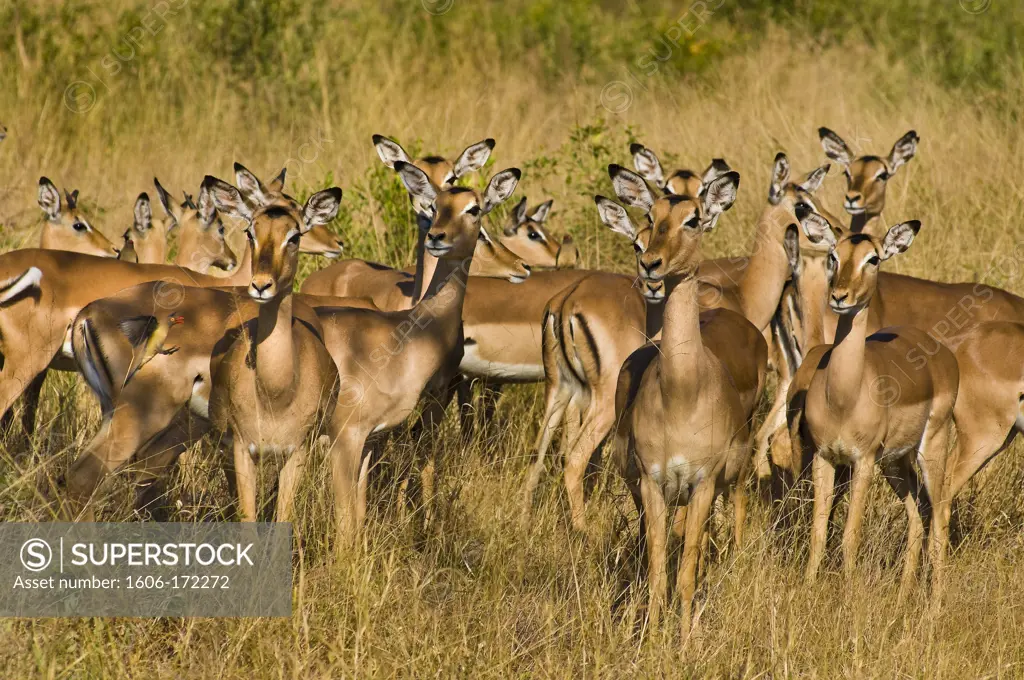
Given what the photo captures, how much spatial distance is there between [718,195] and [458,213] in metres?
1.35

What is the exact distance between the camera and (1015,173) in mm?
9742

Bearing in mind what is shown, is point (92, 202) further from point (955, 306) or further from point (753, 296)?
point (955, 306)

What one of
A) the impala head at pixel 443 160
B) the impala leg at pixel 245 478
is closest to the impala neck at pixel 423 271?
the impala head at pixel 443 160

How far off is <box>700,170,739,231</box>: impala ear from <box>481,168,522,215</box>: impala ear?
4.48 feet

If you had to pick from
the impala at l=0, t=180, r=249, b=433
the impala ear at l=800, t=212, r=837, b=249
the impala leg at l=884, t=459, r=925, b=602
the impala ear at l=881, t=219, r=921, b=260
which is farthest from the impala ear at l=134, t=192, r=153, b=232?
the impala leg at l=884, t=459, r=925, b=602

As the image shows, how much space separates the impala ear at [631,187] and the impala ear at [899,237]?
102 cm

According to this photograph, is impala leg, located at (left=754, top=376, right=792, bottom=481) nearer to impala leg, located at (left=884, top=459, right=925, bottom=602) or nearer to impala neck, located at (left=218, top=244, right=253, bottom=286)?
impala leg, located at (left=884, top=459, right=925, bottom=602)

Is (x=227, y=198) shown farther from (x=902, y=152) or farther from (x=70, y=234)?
(x=902, y=152)

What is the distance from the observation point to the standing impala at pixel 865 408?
17.5 ft

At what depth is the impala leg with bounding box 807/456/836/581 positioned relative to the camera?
539 cm

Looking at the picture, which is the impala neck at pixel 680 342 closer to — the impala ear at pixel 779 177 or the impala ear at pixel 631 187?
the impala ear at pixel 631 187

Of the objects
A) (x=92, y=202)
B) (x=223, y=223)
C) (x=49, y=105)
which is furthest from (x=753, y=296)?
(x=49, y=105)

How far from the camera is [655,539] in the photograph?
16.0 ft

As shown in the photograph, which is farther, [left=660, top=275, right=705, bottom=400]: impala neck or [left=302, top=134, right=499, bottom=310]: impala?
[left=302, top=134, right=499, bottom=310]: impala
